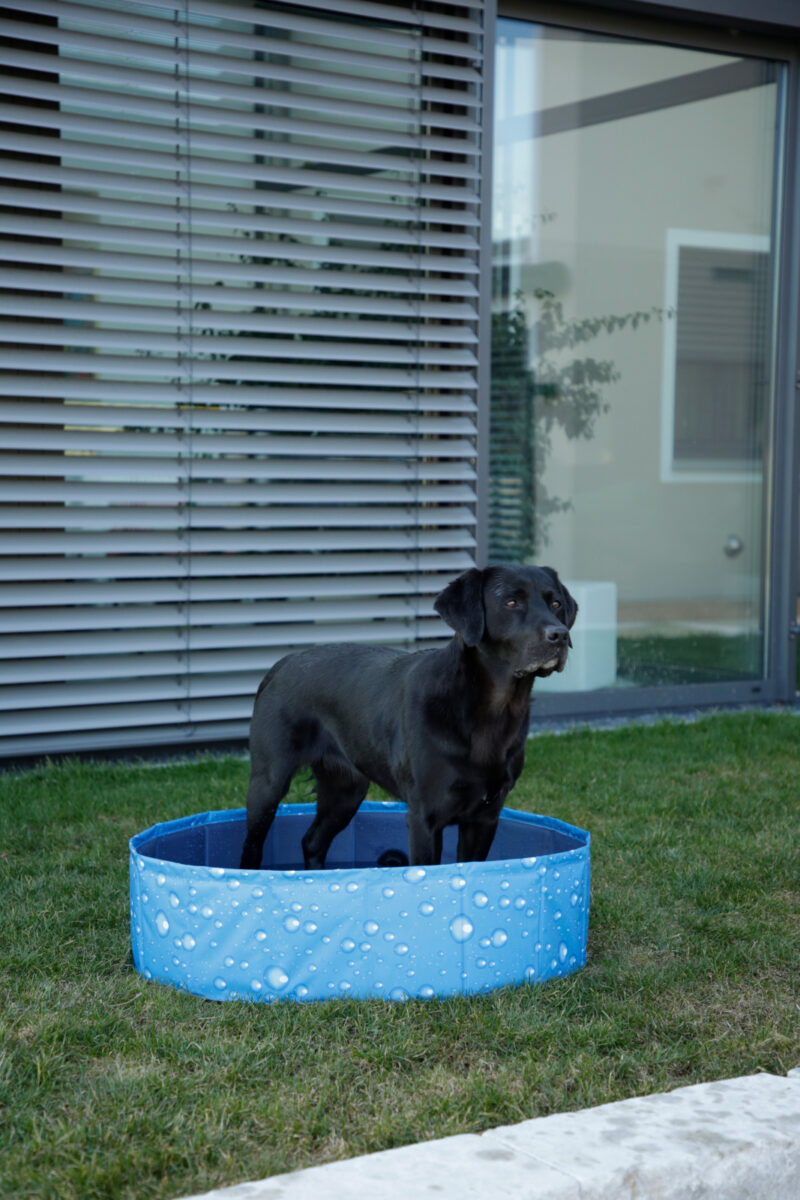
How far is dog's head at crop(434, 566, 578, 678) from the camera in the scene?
341 cm

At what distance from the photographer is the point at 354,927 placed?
306cm

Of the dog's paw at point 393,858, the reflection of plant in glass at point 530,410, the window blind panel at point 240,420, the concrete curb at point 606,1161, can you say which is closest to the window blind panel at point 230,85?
the reflection of plant in glass at point 530,410

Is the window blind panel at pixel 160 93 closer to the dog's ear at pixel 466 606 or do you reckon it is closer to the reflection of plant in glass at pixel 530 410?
the reflection of plant in glass at pixel 530 410

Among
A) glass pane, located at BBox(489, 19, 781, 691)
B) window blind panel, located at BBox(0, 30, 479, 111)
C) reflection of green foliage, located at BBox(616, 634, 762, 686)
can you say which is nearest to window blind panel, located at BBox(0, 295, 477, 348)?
glass pane, located at BBox(489, 19, 781, 691)

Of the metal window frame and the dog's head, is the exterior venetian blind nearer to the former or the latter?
the metal window frame

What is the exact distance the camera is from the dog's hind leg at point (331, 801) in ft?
12.8

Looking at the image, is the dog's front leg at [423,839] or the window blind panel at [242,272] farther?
the window blind panel at [242,272]

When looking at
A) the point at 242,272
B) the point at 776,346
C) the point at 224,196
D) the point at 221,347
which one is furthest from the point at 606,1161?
the point at 776,346

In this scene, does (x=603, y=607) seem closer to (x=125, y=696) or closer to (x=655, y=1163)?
(x=125, y=696)

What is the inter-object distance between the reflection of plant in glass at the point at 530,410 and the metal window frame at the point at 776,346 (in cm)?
41

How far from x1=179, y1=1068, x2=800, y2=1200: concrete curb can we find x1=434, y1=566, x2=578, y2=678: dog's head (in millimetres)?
1168

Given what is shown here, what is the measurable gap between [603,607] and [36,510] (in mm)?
3224

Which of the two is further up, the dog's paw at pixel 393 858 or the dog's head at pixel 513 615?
the dog's head at pixel 513 615

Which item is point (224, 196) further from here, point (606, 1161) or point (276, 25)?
point (606, 1161)
